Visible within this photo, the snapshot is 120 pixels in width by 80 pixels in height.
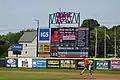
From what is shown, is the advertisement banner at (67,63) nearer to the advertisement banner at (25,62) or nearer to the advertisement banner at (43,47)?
the advertisement banner at (43,47)

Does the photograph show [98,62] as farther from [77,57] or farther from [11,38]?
[11,38]

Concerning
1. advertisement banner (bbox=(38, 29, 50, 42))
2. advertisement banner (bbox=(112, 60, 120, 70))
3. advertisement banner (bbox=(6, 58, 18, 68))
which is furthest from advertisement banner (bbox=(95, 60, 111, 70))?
advertisement banner (bbox=(6, 58, 18, 68))

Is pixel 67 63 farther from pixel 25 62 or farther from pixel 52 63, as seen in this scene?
pixel 25 62

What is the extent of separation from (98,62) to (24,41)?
5528 centimetres

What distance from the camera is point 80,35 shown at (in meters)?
50.2

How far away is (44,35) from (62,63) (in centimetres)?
502

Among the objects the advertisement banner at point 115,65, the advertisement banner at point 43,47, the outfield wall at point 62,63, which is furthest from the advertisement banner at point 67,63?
the advertisement banner at point 115,65

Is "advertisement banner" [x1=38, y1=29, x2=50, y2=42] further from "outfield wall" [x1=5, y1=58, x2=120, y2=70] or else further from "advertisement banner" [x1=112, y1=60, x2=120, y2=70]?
"advertisement banner" [x1=112, y1=60, x2=120, y2=70]

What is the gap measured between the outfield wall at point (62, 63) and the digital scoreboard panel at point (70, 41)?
176cm

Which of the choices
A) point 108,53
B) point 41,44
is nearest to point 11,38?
point 108,53

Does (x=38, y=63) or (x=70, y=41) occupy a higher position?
(x=70, y=41)

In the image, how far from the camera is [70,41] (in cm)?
5066

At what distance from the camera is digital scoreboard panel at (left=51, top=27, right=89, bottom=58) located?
49947 mm

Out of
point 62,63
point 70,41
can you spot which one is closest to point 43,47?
point 62,63
